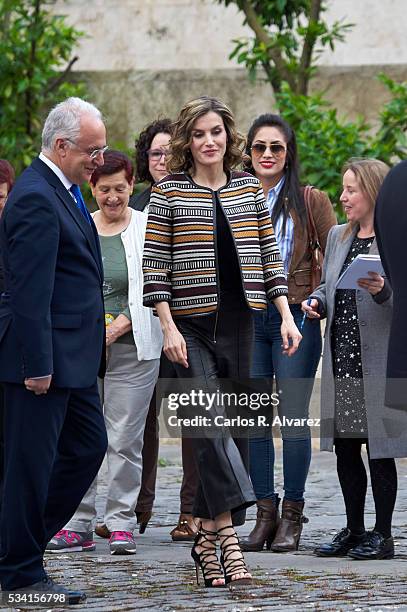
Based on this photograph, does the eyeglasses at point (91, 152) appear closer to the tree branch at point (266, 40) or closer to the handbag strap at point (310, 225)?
the handbag strap at point (310, 225)

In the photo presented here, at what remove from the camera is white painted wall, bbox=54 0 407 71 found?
14492 mm

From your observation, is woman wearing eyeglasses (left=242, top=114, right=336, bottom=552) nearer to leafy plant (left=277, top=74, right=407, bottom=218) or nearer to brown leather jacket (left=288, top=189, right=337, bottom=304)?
brown leather jacket (left=288, top=189, right=337, bottom=304)

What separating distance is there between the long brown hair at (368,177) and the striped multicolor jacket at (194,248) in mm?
825

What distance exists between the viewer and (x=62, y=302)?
5.86 metres

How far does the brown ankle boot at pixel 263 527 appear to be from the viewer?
290 inches

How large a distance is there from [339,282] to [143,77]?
6714 millimetres

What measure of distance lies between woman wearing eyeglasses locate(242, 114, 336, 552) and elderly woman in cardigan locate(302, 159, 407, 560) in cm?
15

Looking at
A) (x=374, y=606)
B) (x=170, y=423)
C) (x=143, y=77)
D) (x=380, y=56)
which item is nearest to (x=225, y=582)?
(x=374, y=606)

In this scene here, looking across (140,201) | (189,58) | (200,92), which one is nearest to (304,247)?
(140,201)

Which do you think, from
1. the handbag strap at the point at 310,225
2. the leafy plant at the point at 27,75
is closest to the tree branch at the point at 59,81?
the leafy plant at the point at 27,75

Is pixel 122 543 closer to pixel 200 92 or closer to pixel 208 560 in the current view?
pixel 208 560

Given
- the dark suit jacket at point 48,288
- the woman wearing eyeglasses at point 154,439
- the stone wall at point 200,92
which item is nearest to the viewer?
the dark suit jacket at point 48,288

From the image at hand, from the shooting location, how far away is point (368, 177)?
23.7 ft

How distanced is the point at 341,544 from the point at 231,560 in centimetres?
110
